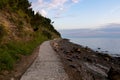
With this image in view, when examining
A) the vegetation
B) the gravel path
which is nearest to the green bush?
the vegetation

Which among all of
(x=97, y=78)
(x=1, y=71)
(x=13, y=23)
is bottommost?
(x=97, y=78)

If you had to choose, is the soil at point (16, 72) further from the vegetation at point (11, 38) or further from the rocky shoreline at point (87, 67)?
the rocky shoreline at point (87, 67)

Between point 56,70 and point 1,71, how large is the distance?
376cm

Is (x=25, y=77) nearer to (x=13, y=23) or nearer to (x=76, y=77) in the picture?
(x=76, y=77)

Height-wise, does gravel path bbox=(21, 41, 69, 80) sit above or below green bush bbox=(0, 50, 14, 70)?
below

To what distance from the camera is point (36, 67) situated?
2261cm

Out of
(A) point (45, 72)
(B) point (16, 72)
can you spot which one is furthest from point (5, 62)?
(A) point (45, 72)

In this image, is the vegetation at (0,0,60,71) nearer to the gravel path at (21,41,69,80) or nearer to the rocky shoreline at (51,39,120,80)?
the gravel path at (21,41,69,80)

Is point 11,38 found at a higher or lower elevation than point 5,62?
higher

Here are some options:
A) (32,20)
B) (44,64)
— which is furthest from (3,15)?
(32,20)

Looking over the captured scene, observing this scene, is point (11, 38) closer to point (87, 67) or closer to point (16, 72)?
point (87, 67)

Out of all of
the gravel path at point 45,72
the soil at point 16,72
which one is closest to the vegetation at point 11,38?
the soil at point 16,72

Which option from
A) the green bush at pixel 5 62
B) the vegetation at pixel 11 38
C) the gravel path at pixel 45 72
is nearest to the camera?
the gravel path at pixel 45 72

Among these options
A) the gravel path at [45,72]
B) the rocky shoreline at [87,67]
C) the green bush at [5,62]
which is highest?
the green bush at [5,62]
